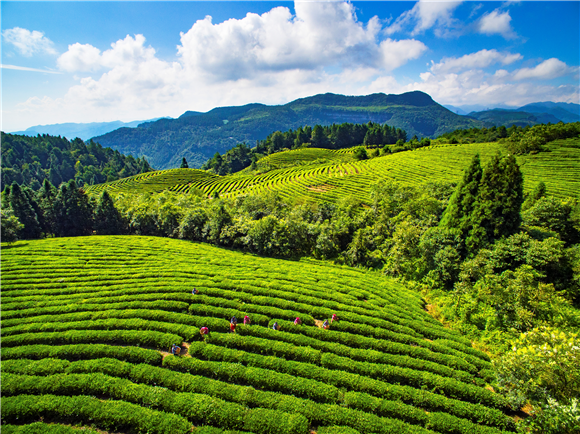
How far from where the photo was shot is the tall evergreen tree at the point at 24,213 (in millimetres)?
55906

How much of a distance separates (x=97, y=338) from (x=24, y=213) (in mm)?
66186

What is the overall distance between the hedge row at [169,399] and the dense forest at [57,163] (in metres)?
177

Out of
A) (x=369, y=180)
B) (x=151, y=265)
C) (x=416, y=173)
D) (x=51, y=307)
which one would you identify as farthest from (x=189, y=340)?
(x=416, y=173)

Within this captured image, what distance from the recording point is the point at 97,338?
16.7 m

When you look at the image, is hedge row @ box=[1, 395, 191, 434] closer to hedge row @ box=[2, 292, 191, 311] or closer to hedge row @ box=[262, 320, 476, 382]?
hedge row @ box=[262, 320, 476, 382]

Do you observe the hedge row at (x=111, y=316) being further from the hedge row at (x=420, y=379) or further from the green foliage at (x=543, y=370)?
the green foliage at (x=543, y=370)

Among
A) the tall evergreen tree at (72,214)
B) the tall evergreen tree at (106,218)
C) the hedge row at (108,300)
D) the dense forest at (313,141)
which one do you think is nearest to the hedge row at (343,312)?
the hedge row at (108,300)

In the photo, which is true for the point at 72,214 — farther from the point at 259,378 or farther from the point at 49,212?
the point at 259,378

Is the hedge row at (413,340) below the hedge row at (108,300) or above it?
below

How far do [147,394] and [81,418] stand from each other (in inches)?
125

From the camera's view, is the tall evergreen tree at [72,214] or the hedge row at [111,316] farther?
the tall evergreen tree at [72,214]

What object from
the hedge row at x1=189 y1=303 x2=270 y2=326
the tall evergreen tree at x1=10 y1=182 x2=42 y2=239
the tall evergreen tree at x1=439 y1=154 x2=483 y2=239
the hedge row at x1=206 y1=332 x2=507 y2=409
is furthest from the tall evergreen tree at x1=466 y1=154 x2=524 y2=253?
the tall evergreen tree at x1=10 y1=182 x2=42 y2=239

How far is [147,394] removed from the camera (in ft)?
42.3

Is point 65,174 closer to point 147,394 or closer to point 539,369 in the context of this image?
point 147,394
